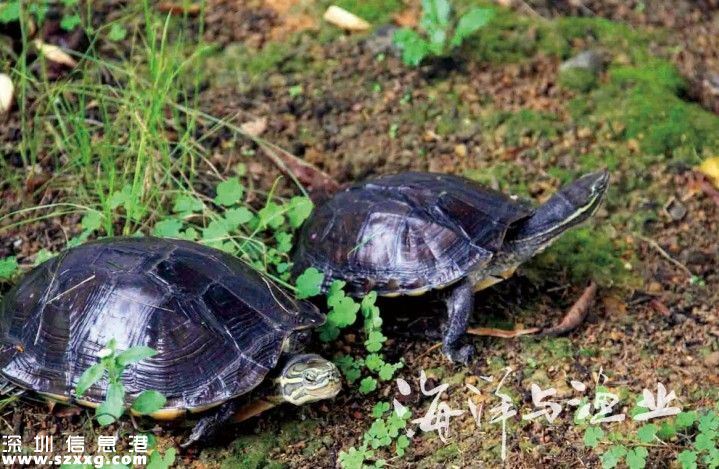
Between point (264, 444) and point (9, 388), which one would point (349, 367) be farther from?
point (9, 388)

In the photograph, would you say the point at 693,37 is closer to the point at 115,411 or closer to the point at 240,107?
the point at 240,107

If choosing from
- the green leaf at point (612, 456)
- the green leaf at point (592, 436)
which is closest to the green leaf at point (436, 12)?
the green leaf at point (592, 436)

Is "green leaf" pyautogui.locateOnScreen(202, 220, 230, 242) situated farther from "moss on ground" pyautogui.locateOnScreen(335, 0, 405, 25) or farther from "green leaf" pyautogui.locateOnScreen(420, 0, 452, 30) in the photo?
"moss on ground" pyautogui.locateOnScreen(335, 0, 405, 25)

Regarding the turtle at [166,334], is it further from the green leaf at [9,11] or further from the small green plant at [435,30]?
the small green plant at [435,30]

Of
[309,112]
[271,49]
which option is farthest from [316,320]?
[271,49]

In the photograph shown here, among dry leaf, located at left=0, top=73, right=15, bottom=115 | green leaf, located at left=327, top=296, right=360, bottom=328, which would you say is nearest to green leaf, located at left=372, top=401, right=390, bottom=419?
green leaf, located at left=327, top=296, right=360, bottom=328
